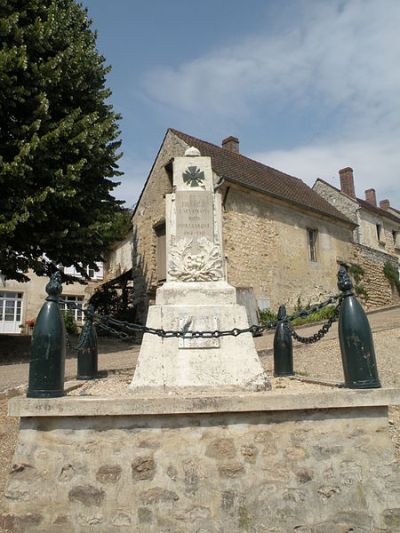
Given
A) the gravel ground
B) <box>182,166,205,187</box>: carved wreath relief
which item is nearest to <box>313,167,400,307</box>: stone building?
the gravel ground

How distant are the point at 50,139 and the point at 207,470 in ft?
26.4

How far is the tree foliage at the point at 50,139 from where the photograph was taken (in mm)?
8672

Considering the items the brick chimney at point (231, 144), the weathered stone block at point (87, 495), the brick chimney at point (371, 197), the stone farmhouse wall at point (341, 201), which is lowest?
the weathered stone block at point (87, 495)

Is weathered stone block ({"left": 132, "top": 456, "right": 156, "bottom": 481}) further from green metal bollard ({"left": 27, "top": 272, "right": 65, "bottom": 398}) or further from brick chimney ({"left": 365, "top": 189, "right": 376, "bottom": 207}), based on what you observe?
brick chimney ({"left": 365, "top": 189, "right": 376, "bottom": 207})

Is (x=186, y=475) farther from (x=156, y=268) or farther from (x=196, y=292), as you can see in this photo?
(x=156, y=268)

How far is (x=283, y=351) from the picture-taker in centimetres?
516

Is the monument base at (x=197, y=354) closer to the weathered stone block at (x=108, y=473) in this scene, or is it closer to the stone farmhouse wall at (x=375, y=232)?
the weathered stone block at (x=108, y=473)

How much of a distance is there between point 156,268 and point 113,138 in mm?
7279

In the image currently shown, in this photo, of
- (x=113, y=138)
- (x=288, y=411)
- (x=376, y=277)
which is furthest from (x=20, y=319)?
(x=288, y=411)

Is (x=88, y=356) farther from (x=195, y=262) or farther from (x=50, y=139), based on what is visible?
(x=50, y=139)

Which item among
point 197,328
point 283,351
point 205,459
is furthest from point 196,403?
point 283,351

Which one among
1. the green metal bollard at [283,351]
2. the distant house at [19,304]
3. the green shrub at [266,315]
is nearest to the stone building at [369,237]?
the green shrub at [266,315]

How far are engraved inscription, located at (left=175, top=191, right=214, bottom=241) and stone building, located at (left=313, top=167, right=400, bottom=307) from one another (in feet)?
57.9

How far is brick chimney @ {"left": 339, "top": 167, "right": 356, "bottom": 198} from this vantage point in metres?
26.8
